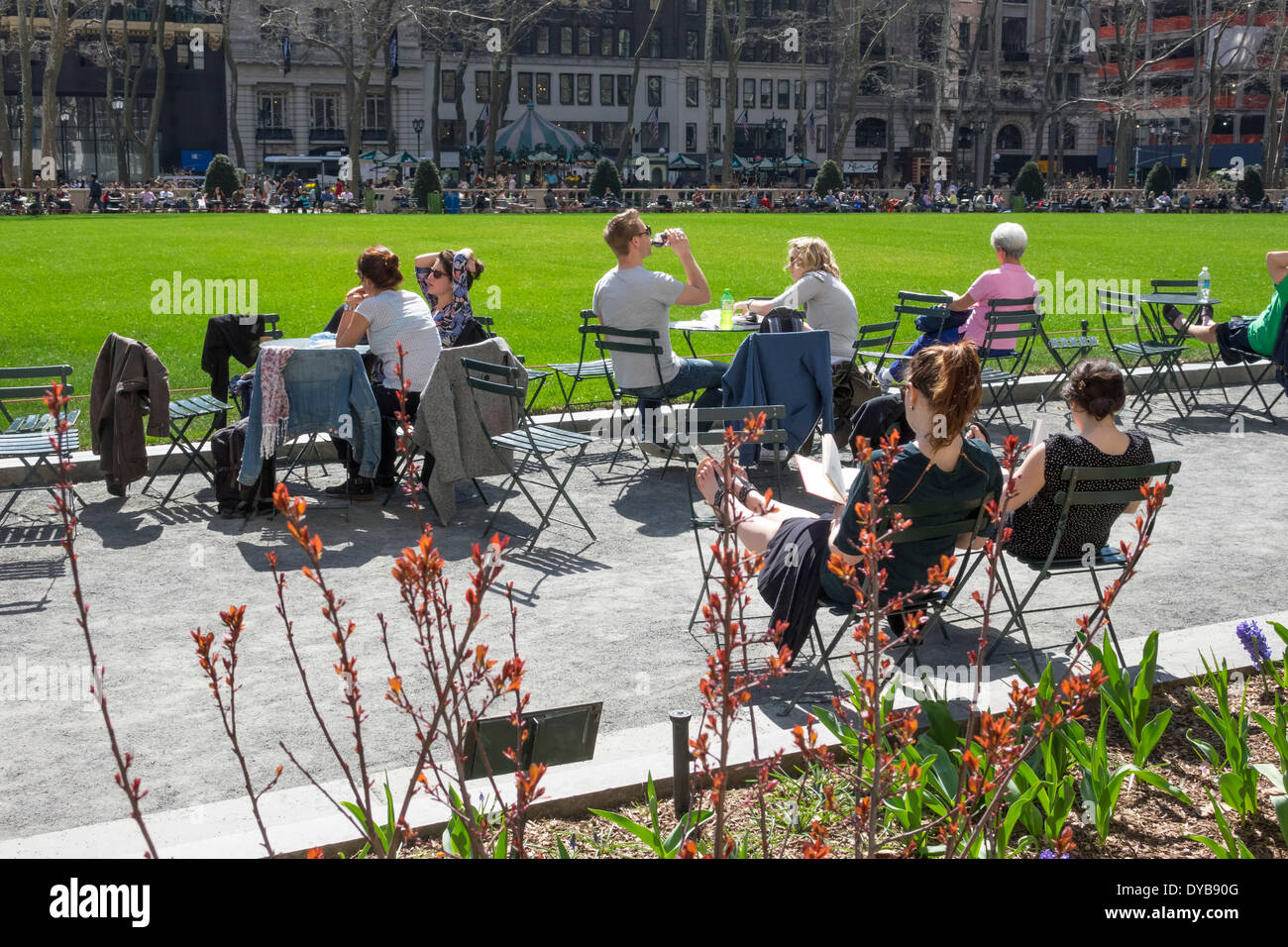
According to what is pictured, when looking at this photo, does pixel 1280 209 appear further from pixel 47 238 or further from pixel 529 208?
pixel 47 238

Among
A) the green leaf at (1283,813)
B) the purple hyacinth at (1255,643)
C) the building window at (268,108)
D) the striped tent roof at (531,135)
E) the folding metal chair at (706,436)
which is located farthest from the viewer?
the building window at (268,108)

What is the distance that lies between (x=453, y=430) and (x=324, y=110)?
76.4 m

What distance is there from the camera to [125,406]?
8.30 meters

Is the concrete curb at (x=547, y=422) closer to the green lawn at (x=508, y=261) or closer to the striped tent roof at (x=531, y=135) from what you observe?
the green lawn at (x=508, y=261)

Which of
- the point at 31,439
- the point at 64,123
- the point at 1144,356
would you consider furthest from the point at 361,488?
the point at 64,123

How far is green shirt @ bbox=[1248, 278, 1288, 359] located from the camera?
34.7 feet

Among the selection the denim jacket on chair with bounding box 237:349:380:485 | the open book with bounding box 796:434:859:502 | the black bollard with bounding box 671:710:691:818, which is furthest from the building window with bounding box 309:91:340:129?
the black bollard with bounding box 671:710:691:818

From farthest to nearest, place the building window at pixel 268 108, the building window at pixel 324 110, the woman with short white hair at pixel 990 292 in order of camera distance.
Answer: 1. the building window at pixel 324 110
2. the building window at pixel 268 108
3. the woman with short white hair at pixel 990 292

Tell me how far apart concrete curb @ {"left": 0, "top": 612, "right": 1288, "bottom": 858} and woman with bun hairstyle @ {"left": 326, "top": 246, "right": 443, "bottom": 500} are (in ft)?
13.4

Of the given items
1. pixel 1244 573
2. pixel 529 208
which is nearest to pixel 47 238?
pixel 529 208

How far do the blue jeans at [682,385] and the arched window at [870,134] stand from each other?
85796mm

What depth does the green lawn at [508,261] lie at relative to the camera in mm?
16031

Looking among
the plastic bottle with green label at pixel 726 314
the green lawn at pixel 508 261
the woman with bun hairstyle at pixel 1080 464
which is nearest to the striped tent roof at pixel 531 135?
the green lawn at pixel 508 261

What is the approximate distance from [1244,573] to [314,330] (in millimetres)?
10809
